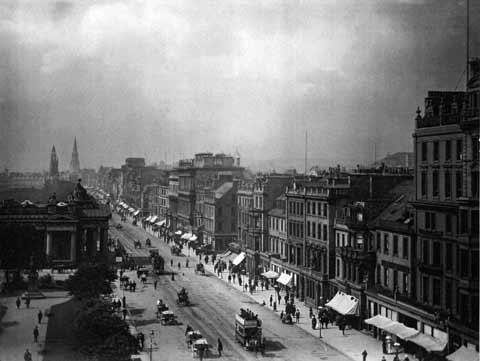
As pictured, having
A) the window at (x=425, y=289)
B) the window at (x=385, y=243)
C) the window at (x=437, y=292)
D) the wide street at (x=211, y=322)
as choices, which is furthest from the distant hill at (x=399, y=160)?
the window at (x=437, y=292)

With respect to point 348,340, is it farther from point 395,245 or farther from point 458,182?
point 458,182

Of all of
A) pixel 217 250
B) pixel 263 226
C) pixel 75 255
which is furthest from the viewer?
pixel 217 250

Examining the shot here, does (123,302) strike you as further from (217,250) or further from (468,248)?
(217,250)

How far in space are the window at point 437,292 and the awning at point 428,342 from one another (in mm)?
2125

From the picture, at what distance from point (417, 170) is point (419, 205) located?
2263 mm

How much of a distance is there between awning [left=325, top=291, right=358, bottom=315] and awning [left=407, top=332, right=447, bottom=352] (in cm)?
785

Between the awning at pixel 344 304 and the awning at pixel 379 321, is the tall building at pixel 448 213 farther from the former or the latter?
the awning at pixel 344 304

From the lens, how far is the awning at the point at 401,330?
34969 mm

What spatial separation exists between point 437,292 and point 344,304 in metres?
9.58

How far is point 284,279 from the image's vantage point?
55.3m

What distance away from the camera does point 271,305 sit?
4819 cm

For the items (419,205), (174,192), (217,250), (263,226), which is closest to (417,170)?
(419,205)

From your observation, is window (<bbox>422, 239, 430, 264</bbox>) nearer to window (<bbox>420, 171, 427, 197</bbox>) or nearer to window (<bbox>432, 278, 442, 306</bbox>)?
window (<bbox>432, 278, 442, 306</bbox>)

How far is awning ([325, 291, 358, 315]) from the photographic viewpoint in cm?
4234
